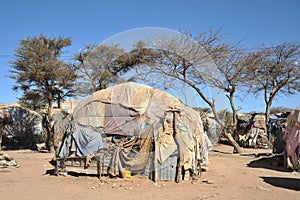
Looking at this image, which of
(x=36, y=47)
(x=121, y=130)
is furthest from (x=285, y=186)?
(x=36, y=47)

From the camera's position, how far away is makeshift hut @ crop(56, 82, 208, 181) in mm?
8070

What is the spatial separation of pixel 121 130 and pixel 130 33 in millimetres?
2602

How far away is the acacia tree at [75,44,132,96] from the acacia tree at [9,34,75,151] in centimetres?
126

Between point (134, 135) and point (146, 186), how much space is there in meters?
1.46

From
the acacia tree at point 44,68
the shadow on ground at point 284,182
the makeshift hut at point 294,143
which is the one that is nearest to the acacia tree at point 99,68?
the acacia tree at point 44,68

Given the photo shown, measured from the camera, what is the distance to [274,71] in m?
18.6

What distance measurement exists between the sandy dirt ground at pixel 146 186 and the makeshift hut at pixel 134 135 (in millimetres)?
364

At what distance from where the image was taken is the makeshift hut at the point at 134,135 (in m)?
8.07

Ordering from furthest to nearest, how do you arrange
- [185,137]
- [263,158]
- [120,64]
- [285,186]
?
[120,64], [263,158], [185,137], [285,186]

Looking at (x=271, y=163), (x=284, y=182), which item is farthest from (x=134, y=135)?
A: (x=271, y=163)

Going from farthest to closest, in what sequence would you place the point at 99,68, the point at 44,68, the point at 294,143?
the point at 44,68 → the point at 99,68 → the point at 294,143

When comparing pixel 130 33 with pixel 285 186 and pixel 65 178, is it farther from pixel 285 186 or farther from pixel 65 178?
pixel 285 186

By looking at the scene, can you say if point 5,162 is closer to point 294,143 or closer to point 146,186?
point 146,186

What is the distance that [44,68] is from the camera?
16.8 m
